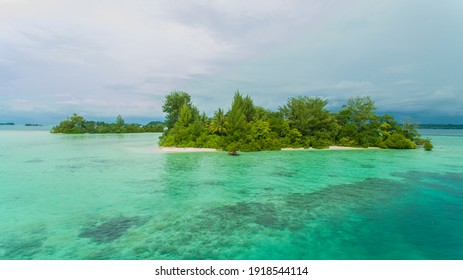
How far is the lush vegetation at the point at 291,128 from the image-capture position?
91.8 feet

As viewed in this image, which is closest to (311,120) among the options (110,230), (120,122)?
(110,230)

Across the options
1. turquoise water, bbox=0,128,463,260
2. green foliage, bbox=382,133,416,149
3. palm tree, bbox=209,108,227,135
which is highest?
palm tree, bbox=209,108,227,135

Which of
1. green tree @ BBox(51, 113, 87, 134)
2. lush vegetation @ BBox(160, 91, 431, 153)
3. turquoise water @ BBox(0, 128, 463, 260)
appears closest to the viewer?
turquoise water @ BBox(0, 128, 463, 260)

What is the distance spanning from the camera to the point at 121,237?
5.77m

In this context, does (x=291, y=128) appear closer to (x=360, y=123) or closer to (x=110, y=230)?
(x=360, y=123)

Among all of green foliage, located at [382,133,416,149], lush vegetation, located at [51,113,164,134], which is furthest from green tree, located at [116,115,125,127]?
green foliage, located at [382,133,416,149]

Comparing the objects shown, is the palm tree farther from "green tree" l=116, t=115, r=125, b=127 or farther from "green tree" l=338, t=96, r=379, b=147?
"green tree" l=116, t=115, r=125, b=127

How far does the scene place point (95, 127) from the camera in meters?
74.6

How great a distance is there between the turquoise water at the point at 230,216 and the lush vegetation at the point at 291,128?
15.0 meters

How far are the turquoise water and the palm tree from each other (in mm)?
15439

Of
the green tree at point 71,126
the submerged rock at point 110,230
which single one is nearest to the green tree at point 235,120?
the submerged rock at point 110,230

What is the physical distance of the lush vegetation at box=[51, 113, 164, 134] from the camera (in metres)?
68.8

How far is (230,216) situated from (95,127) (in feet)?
262
